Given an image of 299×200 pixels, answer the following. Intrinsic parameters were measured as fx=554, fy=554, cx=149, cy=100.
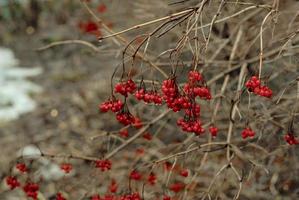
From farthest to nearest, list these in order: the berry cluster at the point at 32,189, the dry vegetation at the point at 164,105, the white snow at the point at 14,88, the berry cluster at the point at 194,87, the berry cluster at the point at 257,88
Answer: the white snow at the point at 14,88 → the berry cluster at the point at 32,189 → the dry vegetation at the point at 164,105 → the berry cluster at the point at 257,88 → the berry cluster at the point at 194,87

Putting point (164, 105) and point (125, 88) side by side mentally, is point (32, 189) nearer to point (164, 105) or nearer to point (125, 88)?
point (164, 105)

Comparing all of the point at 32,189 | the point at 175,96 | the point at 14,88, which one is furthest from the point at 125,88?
the point at 14,88

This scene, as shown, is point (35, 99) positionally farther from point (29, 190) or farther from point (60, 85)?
point (29, 190)

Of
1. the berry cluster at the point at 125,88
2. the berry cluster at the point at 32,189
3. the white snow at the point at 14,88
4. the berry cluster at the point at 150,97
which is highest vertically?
the berry cluster at the point at 125,88

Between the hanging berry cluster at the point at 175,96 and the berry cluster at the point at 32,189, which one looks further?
the berry cluster at the point at 32,189

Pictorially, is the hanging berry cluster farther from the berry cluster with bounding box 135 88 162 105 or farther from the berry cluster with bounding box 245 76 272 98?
the berry cluster with bounding box 245 76 272 98

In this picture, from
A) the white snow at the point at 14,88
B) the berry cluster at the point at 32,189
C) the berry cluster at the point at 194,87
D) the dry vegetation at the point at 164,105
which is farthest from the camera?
the white snow at the point at 14,88

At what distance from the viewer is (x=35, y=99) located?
9.23 m

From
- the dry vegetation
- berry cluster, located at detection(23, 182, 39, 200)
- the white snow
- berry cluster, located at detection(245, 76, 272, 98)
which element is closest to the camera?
berry cluster, located at detection(245, 76, 272, 98)

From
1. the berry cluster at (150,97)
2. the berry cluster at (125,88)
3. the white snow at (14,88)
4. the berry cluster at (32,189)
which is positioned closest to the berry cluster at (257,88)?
the berry cluster at (150,97)

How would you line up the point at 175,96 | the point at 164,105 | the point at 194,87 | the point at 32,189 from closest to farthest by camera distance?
1. the point at 175,96
2. the point at 194,87
3. the point at 32,189
4. the point at 164,105

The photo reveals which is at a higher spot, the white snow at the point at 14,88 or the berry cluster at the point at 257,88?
the berry cluster at the point at 257,88

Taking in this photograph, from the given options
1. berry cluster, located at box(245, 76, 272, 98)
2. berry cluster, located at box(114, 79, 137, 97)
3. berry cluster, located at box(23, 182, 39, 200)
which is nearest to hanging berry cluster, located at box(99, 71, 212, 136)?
berry cluster, located at box(114, 79, 137, 97)

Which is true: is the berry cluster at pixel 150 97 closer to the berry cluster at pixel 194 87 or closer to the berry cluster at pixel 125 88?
the berry cluster at pixel 125 88
